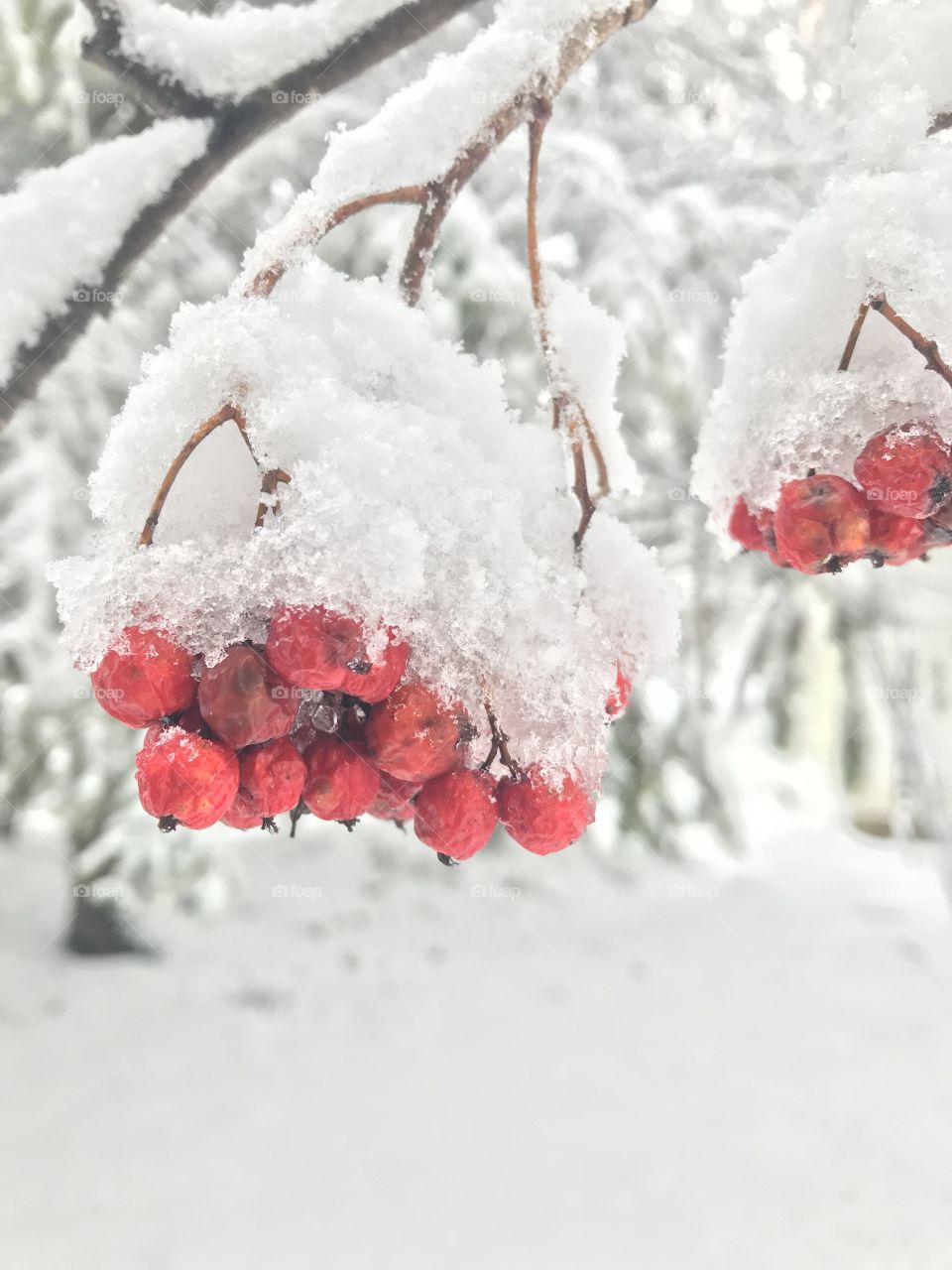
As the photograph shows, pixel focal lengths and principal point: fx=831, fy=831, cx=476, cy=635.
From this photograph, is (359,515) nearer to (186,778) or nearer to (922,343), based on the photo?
(186,778)

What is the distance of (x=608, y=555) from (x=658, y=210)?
2.53 metres

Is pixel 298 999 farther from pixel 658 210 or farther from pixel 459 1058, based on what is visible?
pixel 658 210

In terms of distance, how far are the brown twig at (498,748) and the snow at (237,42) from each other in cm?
78

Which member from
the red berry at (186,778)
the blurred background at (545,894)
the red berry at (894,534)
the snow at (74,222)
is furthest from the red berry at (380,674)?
the blurred background at (545,894)

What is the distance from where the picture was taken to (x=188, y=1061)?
9.15 feet

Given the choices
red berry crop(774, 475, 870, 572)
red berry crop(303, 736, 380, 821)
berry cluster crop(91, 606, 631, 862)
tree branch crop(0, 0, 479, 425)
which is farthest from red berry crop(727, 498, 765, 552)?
tree branch crop(0, 0, 479, 425)

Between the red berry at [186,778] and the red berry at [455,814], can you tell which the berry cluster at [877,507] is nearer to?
the red berry at [455,814]

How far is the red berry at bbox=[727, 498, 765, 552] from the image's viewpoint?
893 millimetres

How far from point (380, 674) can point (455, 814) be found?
→ 142 mm

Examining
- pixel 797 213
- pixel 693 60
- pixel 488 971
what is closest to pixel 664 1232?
pixel 488 971

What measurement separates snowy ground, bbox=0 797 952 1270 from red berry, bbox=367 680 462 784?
2254 millimetres

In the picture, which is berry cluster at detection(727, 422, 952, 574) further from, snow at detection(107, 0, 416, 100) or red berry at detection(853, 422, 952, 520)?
snow at detection(107, 0, 416, 100)

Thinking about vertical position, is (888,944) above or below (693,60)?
below

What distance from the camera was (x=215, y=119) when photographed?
3.09 feet
